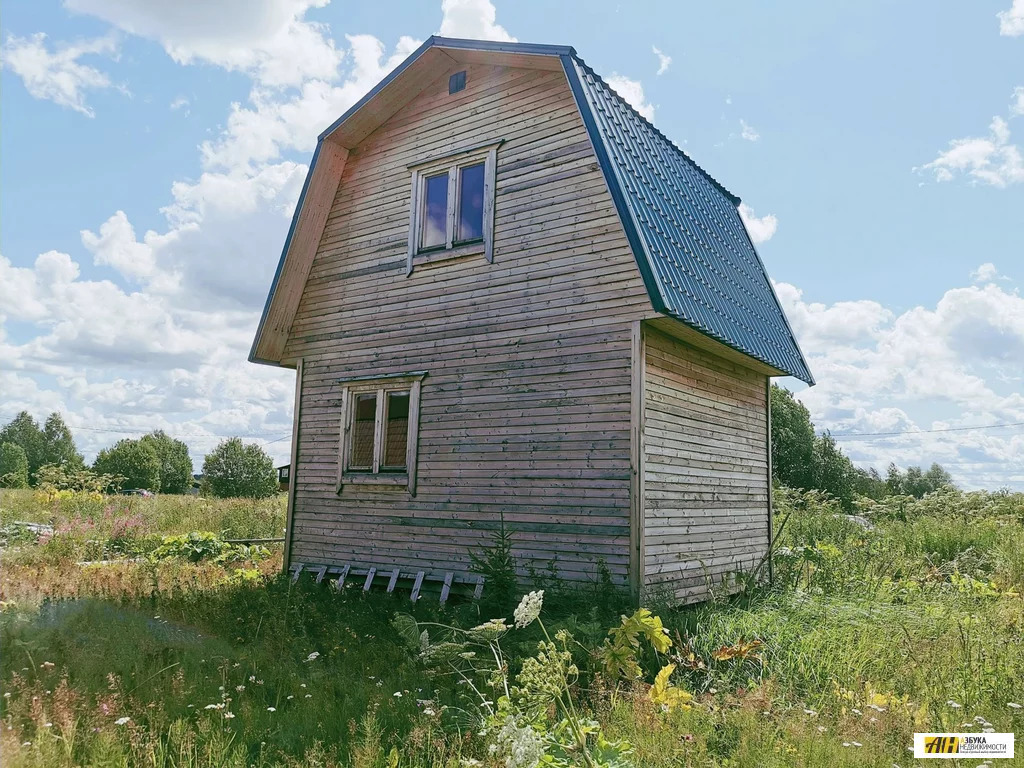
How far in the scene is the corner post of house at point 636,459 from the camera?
314 inches

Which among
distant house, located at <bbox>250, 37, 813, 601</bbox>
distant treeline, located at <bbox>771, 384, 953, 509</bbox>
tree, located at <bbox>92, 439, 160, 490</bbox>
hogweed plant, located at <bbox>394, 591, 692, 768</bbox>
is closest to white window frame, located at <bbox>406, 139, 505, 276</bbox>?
distant house, located at <bbox>250, 37, 813, 601</bbox>

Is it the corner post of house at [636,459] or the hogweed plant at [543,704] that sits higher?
the corner post of house at [636,459]

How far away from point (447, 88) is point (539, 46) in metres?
1.94

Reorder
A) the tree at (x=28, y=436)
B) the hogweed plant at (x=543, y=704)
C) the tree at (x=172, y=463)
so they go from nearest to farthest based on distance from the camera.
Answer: the hogweed plant at (x=543, y=704) → the tree at (x=28, y=436) → the tree at (x=172, y=463)

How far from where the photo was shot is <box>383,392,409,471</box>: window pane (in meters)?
10.4

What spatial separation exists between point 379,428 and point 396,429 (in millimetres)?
242

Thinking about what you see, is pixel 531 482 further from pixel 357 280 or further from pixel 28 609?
pixel 28 609

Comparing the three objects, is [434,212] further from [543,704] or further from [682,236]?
[543,704]

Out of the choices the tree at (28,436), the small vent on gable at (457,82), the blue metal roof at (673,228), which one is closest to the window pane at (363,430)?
the blue metal roof at (673,228)

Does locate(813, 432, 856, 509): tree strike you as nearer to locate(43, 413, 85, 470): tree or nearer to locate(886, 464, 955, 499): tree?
locate(886, 464, 955, 499): tree

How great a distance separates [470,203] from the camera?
1023 cm

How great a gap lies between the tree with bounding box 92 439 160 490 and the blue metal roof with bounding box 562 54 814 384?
2142 inches

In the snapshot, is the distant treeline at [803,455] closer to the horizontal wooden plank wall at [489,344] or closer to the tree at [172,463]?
the horizontal wooden plank wall at [489,344]

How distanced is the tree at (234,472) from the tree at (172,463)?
26940 mm
